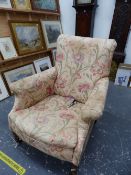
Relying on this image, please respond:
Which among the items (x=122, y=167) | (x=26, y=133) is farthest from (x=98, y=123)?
(x=26, y=133)

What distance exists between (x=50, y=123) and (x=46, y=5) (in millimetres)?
1988

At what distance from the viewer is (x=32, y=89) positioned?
118 cm

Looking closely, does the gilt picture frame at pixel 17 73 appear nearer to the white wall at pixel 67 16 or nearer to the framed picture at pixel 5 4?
the framed picture at pixel 5 4

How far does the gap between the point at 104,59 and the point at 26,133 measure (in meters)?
0.81

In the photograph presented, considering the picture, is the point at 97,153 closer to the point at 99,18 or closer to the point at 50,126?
the point at 50,126

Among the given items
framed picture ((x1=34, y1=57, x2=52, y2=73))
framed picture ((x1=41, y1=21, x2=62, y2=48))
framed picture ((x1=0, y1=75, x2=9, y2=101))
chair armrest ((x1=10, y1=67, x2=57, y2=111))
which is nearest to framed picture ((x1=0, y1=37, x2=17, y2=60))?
framed picture ((x1=0, y1=75, x2=9, y2=101))

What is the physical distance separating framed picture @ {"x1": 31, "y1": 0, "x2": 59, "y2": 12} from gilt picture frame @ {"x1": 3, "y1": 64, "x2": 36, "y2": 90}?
0.86 meters

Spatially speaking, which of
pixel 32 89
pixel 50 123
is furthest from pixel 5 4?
pixel 50 123

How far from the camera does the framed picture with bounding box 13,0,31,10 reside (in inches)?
72.4

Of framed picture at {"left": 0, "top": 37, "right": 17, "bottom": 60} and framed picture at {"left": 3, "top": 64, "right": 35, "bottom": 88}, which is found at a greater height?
framed picture at {"left": 0, "top": 37, "right": 17, "bottom": 60}

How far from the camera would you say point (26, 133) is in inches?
38.7

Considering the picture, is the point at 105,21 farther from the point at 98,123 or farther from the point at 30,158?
the point at 30,158

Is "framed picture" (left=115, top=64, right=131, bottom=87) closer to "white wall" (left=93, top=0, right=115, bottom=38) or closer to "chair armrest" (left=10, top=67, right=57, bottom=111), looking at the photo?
"white wall" (left=93, top=0, right=115, bottom=38)

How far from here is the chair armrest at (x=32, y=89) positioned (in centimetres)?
110
